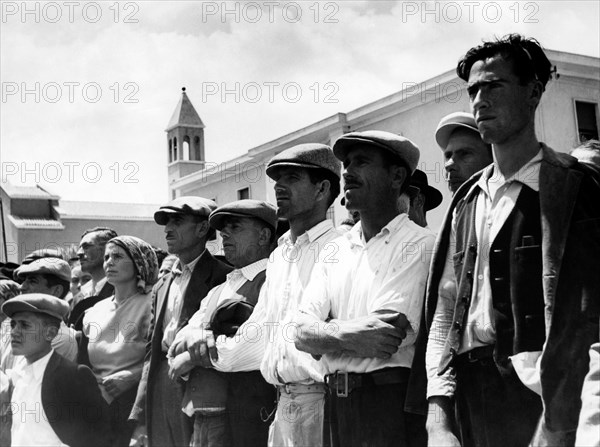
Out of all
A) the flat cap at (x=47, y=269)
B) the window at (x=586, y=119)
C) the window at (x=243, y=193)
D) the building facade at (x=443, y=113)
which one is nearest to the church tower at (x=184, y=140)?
the window at (x=243, y=193)

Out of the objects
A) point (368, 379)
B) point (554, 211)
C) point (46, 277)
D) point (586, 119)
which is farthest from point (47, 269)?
point (586, 119)

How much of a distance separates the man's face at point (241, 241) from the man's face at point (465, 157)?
51.2 inches

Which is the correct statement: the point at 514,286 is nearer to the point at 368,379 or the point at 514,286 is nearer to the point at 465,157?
the point at 368,379

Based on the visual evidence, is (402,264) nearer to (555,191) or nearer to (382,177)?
(382,177)

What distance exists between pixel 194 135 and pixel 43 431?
57704mm

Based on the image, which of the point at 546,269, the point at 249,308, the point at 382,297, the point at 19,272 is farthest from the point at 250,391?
the point at 19,272

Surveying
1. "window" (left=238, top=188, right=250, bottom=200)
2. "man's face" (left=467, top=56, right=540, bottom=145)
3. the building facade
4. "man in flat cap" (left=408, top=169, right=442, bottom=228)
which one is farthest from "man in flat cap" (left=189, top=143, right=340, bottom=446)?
"window" (left=238, top=188, right=250, bottom=200)

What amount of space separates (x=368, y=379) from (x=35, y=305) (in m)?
3.18

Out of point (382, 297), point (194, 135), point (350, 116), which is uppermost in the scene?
point (194, 135)

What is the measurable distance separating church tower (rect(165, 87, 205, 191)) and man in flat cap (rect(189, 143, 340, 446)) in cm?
5579

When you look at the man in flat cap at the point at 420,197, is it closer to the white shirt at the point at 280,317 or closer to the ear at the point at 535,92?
the white shirt at the point at 280,317

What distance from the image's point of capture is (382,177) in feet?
11.0

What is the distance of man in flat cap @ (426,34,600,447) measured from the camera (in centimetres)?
231

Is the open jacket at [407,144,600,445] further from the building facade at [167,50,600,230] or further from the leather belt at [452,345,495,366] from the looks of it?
the building facade at [167,50,600,230]
